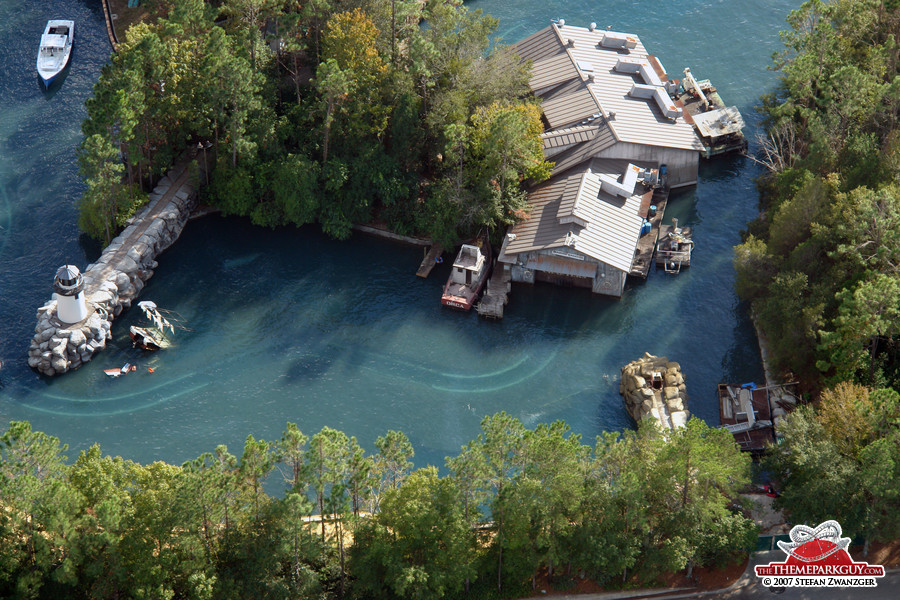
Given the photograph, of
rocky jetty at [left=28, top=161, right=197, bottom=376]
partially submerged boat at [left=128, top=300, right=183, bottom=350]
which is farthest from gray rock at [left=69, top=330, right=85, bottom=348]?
partially submerged boat at [left=128, top=300, right=183, bottom=350]

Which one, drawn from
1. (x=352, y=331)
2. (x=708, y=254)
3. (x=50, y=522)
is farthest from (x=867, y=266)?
(x=50, y=522)

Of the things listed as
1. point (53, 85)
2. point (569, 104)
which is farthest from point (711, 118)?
point (53, 85)

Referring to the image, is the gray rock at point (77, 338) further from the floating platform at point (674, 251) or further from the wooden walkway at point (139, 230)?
the floating platform at point (674, 251)

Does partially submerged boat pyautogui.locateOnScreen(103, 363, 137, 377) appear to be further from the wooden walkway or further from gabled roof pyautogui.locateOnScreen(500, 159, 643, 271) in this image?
gabled roof pyautogui.locateOnScreen(500, 159, 643, 271)

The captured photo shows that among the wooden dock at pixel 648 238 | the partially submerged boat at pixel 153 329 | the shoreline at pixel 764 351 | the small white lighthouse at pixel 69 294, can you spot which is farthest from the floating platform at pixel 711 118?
the small white lighthouse at pixel 69 294

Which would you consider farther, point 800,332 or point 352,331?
point 352,331

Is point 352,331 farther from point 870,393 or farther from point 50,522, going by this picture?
point 870,393
